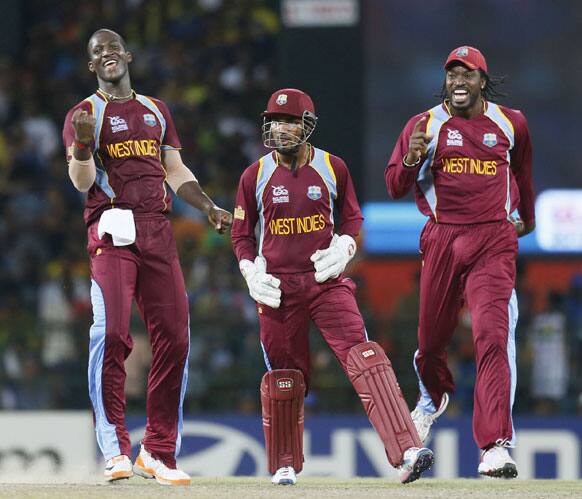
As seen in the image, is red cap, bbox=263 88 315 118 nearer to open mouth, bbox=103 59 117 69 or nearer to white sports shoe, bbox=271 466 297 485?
open mouth, bbox=103 59 117 69

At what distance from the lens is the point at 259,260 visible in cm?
828

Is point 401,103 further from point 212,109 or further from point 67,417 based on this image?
point 67,417

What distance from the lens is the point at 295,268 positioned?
26.9 feet

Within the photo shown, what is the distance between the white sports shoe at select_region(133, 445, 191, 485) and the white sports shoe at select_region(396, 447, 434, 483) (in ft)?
4.08

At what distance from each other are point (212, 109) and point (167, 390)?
334 inches

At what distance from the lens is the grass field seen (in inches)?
Result: 290

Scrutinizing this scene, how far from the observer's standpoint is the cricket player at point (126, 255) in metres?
7.91

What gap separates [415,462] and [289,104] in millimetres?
2094

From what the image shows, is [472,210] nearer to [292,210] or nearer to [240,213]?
[292,210]

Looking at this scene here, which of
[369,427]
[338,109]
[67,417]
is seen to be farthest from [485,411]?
[338,109]

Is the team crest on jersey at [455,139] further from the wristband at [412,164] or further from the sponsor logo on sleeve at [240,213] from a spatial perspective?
the sponsor logo on sleeve at [240,213]

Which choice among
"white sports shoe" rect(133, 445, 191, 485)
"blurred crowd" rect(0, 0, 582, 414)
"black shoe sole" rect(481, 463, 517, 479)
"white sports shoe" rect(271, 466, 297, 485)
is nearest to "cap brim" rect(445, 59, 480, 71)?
"black shoe sole" rect(481, 463, 517, 479)

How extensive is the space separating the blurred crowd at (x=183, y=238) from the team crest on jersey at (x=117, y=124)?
4492 mm

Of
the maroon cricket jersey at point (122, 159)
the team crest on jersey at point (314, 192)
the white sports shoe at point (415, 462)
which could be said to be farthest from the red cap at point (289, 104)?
the white sports shoe at point (415, 462)
